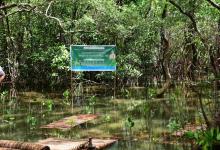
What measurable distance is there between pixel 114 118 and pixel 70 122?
1575mm

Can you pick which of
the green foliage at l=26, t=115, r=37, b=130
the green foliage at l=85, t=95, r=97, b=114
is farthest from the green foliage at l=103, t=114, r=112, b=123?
the green foliage at l=26, t=115, r=37, b=130

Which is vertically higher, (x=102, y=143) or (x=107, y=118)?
(x=107, y=118)

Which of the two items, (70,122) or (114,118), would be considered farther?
(114,118)

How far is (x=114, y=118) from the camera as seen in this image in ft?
42.8

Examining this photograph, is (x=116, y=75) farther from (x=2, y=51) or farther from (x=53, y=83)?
(x=2, y=51)

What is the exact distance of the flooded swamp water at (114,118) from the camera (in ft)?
33.1

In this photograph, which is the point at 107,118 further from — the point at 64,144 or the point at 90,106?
the point at 64,144

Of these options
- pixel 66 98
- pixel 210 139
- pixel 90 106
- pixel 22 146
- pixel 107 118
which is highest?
pixel 66 98

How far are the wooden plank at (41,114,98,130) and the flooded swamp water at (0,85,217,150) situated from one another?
0.24 metres

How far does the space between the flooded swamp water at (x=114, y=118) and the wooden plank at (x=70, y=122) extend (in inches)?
9.3

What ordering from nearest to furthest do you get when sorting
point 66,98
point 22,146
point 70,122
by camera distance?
1. point 22,146
2. point 70,122
3. point 66,98

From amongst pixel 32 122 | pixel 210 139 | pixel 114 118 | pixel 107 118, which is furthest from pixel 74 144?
pixel 114 118

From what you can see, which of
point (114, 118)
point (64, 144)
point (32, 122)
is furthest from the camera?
point (114, 118)

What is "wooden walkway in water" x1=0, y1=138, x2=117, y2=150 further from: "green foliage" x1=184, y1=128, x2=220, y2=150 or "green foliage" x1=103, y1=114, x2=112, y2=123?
"green foliage" x1=103, y1=114, x2=112, y2=123
